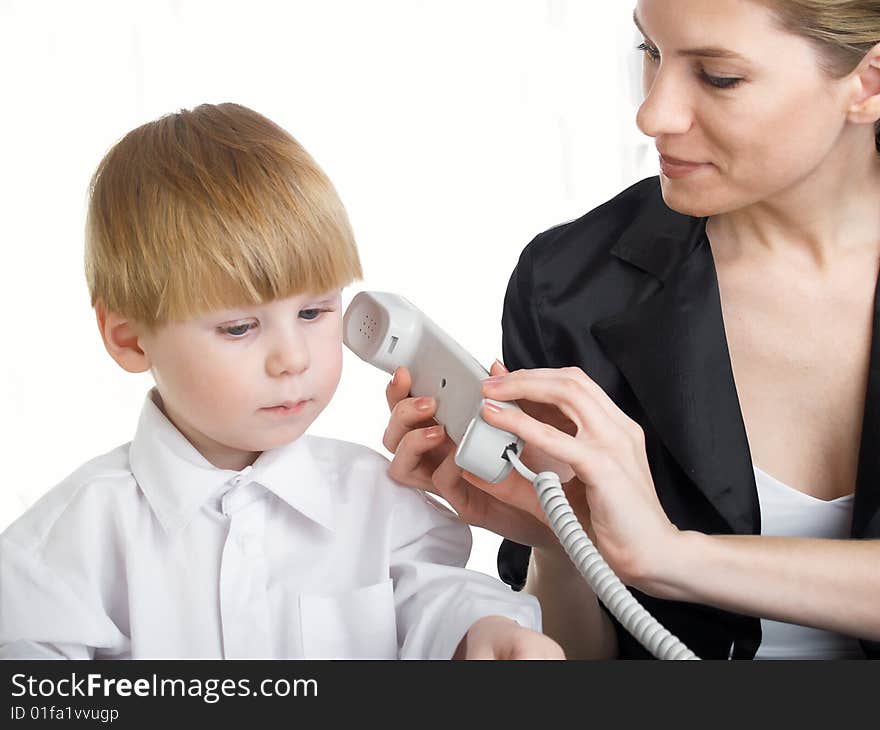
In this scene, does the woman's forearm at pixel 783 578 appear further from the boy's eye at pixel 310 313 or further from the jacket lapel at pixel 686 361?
the boy's eye at pixel 310 313

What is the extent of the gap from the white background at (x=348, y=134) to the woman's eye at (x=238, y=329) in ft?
3.69

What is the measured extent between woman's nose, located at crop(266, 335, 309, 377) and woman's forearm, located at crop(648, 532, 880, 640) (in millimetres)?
411

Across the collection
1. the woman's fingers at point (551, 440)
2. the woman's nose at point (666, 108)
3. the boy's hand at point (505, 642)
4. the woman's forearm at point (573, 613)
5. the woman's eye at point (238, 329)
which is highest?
the woman's nose at point (666, 108)

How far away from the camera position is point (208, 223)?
120cm

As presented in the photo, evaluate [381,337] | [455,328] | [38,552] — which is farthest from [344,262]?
[455,328]

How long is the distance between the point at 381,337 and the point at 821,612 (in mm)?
557

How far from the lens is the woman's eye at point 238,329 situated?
121 centimetres

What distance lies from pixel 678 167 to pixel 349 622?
2.05 ft

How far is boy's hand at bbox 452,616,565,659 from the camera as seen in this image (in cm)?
110

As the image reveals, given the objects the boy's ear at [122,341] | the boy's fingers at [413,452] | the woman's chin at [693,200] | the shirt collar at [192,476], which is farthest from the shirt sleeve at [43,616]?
the woman's chin at [693,200]

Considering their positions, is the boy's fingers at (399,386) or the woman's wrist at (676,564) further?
the boy's fingers at (399,386)

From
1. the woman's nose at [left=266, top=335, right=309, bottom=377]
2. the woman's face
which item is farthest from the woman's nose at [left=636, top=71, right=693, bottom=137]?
the woman's nose at [left=266, top=335, right=309, bottom=377]

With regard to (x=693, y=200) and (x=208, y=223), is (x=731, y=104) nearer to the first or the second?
(x=693, y=200)

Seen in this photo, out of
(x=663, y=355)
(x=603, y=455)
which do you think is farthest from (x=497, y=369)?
(x=663, y=355)
